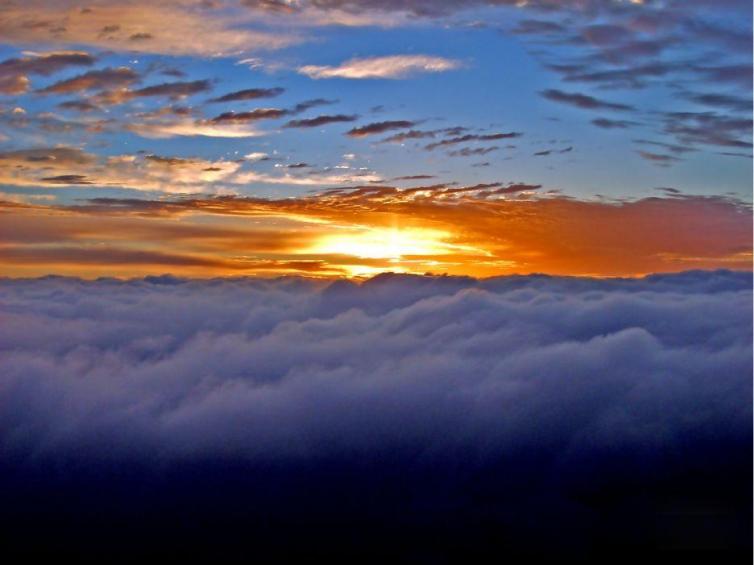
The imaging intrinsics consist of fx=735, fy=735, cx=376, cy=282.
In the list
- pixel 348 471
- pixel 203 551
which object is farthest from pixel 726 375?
pixel 203 551

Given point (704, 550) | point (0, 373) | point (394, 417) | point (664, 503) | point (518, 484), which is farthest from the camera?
point (0, 373)

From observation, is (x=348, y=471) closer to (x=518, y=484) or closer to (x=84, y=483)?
(x=518, y=484)

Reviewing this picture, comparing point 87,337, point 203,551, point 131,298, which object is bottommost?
point 203,551

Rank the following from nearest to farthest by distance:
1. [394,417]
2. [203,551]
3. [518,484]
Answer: [203,551] → [518,484] → [394,417]

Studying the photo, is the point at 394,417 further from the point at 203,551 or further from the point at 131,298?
the point at 131,298

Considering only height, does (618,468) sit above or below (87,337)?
below

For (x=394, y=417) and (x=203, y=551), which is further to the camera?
(x=394, y=417)
